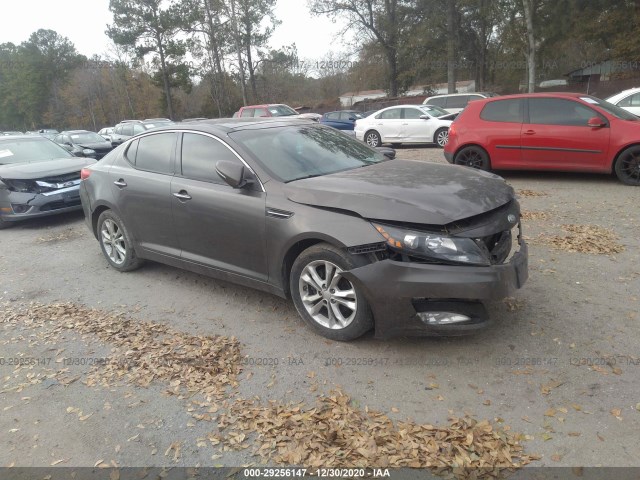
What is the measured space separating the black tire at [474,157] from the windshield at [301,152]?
483 centimetres

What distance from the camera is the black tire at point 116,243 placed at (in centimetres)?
536

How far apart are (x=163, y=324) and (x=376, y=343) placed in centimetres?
190

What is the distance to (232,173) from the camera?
3.90m

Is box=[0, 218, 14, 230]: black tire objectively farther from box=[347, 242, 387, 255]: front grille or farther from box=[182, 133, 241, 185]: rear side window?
box=[347, 242, 387, 255]: front grille

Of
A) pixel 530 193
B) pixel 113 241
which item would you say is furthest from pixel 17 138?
pixel 530 193

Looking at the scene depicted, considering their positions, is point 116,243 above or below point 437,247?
below

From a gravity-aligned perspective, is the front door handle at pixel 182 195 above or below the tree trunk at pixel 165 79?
below

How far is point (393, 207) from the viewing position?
10.9 feet

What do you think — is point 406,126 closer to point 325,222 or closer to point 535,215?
point 535,215

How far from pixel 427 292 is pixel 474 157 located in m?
6.79

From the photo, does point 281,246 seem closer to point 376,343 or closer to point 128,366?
point 376,343

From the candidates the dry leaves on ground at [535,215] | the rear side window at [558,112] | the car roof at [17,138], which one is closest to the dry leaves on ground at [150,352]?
the dry leaves on ground at [535,215]

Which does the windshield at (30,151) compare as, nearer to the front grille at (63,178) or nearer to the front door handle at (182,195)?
the front grille at (63,178)

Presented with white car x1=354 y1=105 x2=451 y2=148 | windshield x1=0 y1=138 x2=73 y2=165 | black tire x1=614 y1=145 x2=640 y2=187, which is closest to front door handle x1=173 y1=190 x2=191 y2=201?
windshield x1=0 y1=138 x2=73 y2=165
